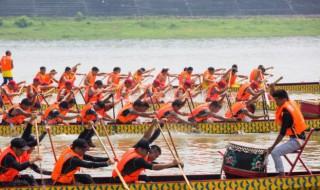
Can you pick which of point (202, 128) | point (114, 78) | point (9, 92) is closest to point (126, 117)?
point (202, 128)

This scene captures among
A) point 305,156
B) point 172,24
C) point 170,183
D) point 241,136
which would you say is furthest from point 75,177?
point 172,24

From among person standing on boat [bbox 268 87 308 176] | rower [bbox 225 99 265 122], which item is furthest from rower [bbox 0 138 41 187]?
rower [bbox 225 99 265 122]

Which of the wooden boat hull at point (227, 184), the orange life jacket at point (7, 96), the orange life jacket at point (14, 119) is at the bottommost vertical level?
the wooden boat hull at point (227, 184)

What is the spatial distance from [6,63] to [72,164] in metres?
19.7

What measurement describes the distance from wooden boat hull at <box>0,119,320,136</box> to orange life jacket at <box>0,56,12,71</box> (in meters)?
10.8

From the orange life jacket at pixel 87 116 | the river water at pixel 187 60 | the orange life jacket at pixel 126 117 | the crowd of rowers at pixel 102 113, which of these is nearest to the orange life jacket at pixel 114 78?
the crowd of rowers at pixel 102 113

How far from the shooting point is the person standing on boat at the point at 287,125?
53.6ft

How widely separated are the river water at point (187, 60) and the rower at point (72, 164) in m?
3.86

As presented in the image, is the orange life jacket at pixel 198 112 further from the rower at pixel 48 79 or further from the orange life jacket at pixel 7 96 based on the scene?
the rower at pixel 48 79

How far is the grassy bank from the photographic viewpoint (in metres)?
77.1

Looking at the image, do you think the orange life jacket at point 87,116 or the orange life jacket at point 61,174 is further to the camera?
the orange life jacket at point 87,116

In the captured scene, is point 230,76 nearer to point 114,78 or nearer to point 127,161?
point 114,78

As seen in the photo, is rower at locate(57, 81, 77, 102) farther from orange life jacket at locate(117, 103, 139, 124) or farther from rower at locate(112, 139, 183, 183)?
rower at locate(112, 139, 183, 183)

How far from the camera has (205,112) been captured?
24.0 metres
